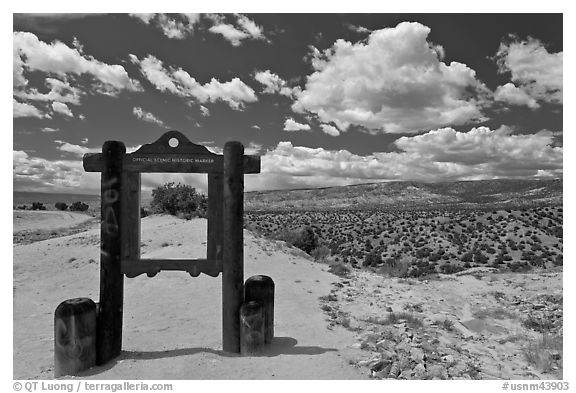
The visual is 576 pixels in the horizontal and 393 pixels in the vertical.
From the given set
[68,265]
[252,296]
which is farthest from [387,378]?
[68,265]

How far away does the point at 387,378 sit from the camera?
5684mm

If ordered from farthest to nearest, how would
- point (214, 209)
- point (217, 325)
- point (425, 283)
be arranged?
point (425, 283), point (217, 325), point (214, 209)

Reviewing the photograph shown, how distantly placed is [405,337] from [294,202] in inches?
4771

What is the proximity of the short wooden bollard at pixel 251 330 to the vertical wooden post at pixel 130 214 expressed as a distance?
204 centimetres

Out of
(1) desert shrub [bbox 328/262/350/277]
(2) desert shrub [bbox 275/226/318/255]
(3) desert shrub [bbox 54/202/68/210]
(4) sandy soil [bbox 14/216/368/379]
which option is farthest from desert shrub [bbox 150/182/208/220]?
(3) desert shrub [bbox 54/202/68/210]

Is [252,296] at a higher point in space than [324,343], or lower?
higher

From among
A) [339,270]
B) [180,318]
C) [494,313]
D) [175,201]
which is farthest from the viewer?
[175,201]

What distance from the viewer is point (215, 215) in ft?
21.5

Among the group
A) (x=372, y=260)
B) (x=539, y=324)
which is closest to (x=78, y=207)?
(x=372, y=260)

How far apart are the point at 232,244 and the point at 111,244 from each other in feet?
6.30

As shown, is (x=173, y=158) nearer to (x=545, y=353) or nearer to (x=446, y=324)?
(x=446, y=324)

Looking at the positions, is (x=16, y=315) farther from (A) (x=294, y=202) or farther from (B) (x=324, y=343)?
(A) (x=294, y=202)

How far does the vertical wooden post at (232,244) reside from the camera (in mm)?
6312

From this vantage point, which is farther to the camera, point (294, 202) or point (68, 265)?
point (294, 202)
